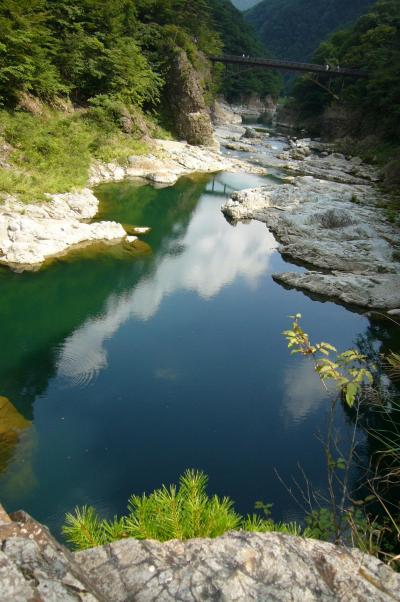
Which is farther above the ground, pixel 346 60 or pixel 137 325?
pixel 346 60

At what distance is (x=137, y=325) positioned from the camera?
11625mm

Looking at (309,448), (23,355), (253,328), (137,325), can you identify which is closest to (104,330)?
(137,325)

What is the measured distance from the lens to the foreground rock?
13.2 metres

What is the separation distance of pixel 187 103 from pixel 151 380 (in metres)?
31.2

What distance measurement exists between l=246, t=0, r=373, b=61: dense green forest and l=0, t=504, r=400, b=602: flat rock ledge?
136 meters

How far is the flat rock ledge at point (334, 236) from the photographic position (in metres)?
14.1

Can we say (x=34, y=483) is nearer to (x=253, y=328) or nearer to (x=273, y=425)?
(x=273, y=425)

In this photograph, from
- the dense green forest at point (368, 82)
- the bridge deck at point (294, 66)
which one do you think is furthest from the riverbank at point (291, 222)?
the bridge deck at point (294, 66)

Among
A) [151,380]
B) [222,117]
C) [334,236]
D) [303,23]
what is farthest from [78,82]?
[303,23]

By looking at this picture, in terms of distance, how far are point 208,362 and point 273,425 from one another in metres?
2.36

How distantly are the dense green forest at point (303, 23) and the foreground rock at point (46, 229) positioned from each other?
123m

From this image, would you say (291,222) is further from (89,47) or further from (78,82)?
(89,47)

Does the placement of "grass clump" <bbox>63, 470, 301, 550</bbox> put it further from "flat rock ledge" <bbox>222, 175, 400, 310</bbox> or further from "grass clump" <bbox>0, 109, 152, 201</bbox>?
"grass clump" <bbox>0, 109, 152, 201</bbox>

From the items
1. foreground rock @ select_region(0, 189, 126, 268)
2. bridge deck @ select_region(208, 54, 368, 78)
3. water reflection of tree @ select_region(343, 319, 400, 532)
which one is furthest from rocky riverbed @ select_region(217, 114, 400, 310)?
bridge deck @ select_region(208, 54, 368, 78)
